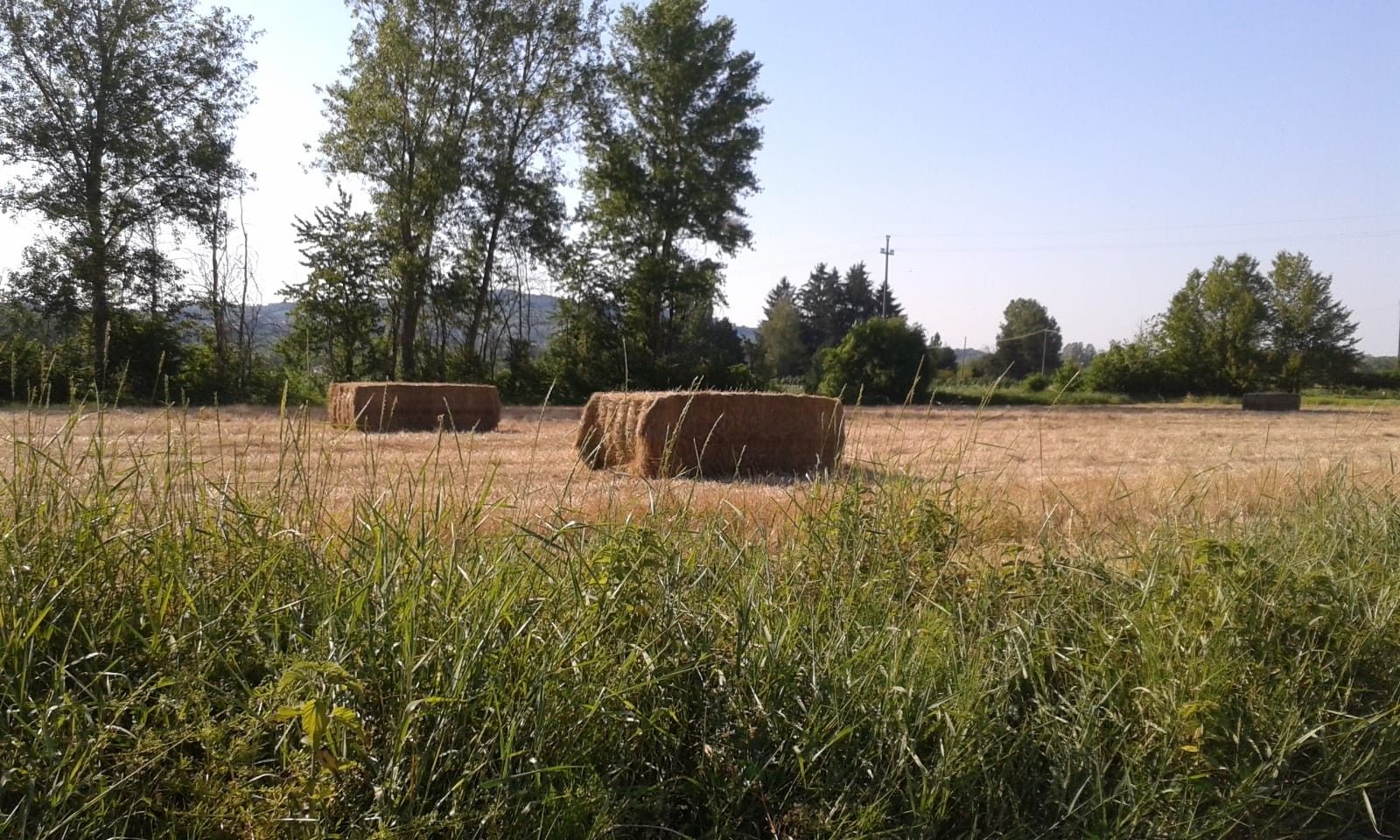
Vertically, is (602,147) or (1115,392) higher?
(602,147)

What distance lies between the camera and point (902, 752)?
2143 millimetres

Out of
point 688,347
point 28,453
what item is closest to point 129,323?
point 688,347

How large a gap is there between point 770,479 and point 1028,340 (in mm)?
66812

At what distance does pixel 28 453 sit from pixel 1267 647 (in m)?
3.41

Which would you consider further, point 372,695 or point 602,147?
point 602,147

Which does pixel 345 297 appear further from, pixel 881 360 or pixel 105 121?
pixel 881 360

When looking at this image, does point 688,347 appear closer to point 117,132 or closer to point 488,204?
point 488,204

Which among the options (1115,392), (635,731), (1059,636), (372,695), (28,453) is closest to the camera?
(372,695)

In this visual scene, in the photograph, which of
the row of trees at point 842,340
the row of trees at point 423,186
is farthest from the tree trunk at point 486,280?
the row of trees at point 842,340

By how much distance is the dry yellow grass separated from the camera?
287 cm

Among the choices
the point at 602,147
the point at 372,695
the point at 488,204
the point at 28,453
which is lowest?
the point at 372,695

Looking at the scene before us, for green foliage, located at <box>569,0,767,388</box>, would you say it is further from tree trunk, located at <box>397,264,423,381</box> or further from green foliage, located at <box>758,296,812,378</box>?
green foliage, located at <box>758,296,812,378</box>

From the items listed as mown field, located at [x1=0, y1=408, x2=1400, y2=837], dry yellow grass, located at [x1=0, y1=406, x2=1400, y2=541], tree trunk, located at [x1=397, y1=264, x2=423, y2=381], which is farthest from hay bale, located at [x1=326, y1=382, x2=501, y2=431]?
tree trunk, located at [x1=397, y1=264, x2=423, y2=381]

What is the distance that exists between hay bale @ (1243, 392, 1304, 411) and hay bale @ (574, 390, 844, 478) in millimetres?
21310
